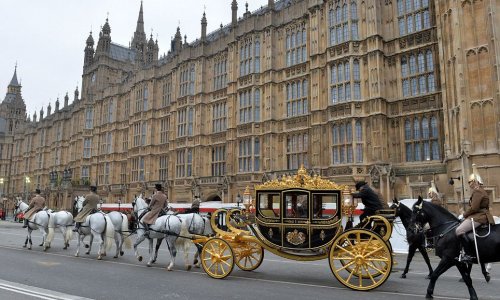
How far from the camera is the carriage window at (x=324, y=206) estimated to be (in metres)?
9.20

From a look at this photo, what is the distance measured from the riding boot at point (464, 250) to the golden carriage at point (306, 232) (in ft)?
4.67

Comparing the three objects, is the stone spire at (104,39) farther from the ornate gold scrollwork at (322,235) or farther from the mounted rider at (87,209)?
the ornate gold scrollwork at (322,235)

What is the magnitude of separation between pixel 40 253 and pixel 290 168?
695 inches

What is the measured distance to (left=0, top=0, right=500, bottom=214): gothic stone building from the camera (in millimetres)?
18922

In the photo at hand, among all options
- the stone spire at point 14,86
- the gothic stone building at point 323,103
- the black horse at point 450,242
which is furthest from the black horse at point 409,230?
the stone spire at point 14,86

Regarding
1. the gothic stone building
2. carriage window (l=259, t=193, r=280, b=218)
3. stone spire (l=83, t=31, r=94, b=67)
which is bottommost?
carriage window (l=259, t=193, r=280, b=218)

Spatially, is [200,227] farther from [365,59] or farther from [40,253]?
[365,59]

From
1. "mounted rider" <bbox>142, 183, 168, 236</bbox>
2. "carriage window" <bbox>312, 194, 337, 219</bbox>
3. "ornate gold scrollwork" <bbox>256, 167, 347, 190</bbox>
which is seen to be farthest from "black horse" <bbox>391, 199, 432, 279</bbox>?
"mounted rider" <bbox>142, 183, 168, 236</bbox>

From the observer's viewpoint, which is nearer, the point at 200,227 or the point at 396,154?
the point at 200,227

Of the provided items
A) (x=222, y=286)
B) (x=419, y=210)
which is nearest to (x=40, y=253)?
(x=222, y=286)

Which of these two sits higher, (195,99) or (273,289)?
(195,99)

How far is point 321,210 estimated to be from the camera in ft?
30.9

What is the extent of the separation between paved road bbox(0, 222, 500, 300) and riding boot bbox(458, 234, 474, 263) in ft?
3.02

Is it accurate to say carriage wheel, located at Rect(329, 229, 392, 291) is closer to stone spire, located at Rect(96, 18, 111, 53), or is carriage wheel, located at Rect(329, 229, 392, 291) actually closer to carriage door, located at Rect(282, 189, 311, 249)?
carriage door, located at Rect(282, 189, 311, 249)
